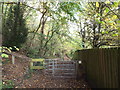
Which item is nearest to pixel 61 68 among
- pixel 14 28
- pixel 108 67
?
pixel 108 67

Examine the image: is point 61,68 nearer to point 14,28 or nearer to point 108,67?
point 108,67

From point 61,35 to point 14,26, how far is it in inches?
141

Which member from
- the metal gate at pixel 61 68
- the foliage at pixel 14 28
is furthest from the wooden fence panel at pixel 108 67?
the foliage at pixel 14 28

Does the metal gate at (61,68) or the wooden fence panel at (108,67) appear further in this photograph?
the metal gate at (61,68)

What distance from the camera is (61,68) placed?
16.3ft

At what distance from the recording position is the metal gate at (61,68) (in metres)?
4.78

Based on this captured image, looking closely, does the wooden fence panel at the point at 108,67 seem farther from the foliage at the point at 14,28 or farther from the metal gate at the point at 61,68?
the foliage at the point at 14,28

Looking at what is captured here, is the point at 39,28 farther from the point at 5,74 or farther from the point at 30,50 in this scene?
the point at 5,74

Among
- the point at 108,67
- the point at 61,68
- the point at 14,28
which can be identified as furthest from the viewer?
the point at 14,28

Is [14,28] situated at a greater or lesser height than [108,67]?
greater

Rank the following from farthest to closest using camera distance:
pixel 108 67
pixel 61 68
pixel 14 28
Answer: pixel 14 28, pixel 61 68, pixel 108 67

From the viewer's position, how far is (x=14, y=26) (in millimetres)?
6520

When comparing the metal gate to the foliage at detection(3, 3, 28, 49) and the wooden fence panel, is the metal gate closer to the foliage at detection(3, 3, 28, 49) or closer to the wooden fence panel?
the wooden fence panel

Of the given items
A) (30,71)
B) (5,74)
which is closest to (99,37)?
(30,71)
